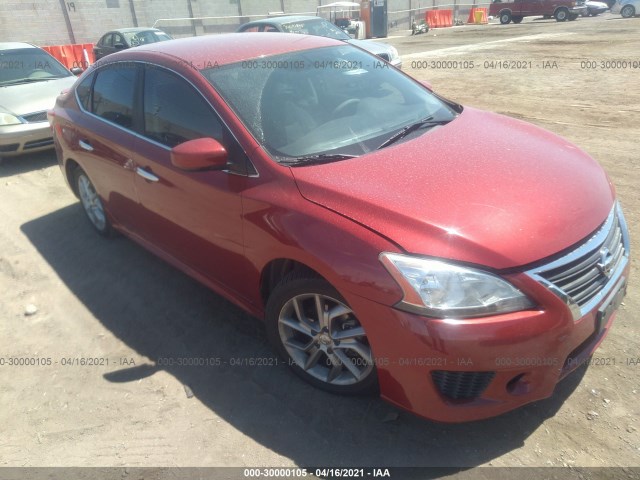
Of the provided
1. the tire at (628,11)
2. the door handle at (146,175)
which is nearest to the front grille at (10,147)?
the door handle at (146,175)

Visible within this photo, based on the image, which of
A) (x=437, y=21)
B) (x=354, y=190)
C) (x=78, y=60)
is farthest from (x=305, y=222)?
(x=437, y=21)


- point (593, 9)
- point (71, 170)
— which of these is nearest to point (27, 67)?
point (71, 170)

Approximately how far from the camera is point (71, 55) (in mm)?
17125

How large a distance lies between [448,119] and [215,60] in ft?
5.14

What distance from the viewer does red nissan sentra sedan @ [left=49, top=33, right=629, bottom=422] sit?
2074 mm

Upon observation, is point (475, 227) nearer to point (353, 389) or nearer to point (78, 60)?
point (353, 389)

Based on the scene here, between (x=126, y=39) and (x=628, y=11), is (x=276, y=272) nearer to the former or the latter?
(x=126, y=39)

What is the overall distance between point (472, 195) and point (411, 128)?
2.92 ft

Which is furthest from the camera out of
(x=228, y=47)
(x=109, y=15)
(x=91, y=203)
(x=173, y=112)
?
(x=109, y=15)

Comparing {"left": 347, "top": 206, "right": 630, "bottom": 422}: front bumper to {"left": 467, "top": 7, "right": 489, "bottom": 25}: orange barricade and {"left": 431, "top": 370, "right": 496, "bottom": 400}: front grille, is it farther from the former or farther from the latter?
{"left": 467, "top": 7, "right": 489, "bottom": 25}: orange barricade

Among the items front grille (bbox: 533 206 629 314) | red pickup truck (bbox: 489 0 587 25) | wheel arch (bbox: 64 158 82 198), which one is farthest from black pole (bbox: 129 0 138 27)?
front grille (bbox: 533 206 629 314)

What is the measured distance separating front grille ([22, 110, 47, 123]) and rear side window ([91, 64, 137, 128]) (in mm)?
3217

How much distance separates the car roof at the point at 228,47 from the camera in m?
3.24

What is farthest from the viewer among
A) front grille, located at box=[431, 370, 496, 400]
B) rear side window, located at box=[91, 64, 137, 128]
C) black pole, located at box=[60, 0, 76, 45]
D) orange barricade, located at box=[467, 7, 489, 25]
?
orange barricade, located at box=[467, 7, 489, 25]
